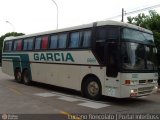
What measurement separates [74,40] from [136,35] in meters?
3.07

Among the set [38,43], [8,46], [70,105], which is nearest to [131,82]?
[70,105]

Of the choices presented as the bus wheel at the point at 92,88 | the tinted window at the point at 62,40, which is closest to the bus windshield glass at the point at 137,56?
the bus wheel at the point at 92,88

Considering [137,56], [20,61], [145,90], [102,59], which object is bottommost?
[145,90]

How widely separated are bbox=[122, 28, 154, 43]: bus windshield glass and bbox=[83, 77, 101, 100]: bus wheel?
2.22 metres

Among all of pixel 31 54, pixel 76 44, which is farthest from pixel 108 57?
pixel 31 54

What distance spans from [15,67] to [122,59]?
1103 cm

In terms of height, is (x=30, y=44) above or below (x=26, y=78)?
above

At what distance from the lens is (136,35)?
12062 mm

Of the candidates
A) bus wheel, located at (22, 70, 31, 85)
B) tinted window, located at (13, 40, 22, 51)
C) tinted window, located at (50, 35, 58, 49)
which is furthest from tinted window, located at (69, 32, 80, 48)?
tinted window, located at (13, 40, 22, 51)

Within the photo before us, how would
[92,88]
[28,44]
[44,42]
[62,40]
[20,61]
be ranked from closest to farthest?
[92,88]
[62,40]
[44,42]
[28,44]
[20,61]

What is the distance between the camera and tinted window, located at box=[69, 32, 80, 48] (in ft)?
44.5

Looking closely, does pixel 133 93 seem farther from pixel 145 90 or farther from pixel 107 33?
pixel 107 33

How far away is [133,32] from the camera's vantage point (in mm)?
11992

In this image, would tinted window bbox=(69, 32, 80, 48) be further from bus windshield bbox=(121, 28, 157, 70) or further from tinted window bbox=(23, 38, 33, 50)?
tinted window bbox=(23, 38, 33, 50)
